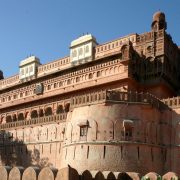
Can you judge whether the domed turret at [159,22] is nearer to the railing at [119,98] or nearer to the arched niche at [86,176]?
the railing at [119,98]

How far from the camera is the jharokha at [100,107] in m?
22.6

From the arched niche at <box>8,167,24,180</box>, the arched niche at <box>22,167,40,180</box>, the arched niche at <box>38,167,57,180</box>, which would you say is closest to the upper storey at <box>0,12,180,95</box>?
the arched niche at <box>8,167,24,180</box>

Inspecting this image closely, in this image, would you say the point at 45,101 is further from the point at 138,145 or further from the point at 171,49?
the point at 138,145

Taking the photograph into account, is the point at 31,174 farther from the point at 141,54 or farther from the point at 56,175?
the point at 141,54

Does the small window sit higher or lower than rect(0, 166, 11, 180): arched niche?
higher

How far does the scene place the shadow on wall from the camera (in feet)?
97.6

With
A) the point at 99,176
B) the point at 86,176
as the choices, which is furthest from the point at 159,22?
the point at 86,176

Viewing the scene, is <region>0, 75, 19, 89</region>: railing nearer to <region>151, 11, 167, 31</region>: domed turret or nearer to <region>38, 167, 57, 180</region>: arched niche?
<region>151, 11, 167, 31</region>: domed turret

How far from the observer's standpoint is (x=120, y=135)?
74.1 ft

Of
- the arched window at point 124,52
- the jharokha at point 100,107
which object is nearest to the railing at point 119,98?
the jharokha at point 100,107

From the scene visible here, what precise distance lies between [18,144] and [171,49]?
52.3ft

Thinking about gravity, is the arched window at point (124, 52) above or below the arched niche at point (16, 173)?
above

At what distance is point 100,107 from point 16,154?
1249cm

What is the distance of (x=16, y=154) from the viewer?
32.5 meters
